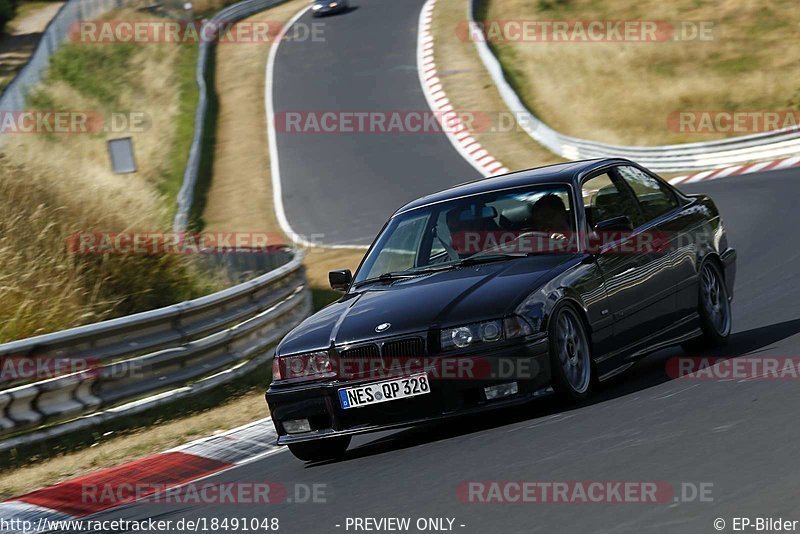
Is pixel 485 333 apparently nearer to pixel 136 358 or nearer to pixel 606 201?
pixel 606 201

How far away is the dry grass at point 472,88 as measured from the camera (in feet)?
92.0

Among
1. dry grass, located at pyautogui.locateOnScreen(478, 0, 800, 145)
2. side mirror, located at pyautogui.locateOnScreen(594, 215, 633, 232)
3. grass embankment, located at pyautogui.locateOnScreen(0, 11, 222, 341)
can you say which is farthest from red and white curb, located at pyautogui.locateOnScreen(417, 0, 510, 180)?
side mirror, located at pyautogui.locateOnScreen(594, 215, 633, 232)

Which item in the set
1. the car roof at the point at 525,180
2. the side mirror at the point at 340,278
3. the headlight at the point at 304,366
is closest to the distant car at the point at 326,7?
the car roof at the point at 525,180

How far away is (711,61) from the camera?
35.8 metres

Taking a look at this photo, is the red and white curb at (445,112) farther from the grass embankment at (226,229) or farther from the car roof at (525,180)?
the car roof at (525,180)

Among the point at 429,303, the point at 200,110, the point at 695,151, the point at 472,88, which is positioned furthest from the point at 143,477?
the point at 200,110

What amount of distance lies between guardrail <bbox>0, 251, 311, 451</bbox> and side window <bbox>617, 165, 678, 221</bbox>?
3846mm

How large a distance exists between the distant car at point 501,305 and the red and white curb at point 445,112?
55.2 feet

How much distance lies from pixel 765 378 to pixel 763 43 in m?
30.8

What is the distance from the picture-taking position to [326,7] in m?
46.9

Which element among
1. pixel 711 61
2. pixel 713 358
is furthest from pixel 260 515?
pixel 711 61

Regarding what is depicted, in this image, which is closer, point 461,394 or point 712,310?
point 461,394

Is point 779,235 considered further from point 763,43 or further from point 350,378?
point 763,43

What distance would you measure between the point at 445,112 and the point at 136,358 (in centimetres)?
2246
